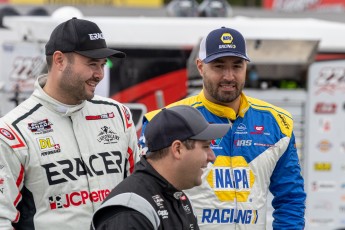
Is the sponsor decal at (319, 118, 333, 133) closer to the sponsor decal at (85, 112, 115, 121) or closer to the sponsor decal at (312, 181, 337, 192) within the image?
the sponsor decal at (312, 181, 337, 192)

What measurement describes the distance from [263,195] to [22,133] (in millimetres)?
1252

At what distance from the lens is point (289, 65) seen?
30.4ft

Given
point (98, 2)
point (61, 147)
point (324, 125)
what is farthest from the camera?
point (98, 2)

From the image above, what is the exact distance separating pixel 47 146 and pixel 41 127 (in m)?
0.09

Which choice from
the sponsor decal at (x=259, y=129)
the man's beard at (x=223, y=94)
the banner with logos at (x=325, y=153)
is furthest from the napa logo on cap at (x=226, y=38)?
the banner with logos at (x=325, y=153)

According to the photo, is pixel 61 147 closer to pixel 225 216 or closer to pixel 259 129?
pixel 225 216

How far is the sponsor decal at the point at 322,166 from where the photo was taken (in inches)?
367

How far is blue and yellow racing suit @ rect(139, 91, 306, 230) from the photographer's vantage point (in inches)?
168

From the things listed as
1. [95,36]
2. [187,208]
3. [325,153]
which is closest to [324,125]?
[325,153]

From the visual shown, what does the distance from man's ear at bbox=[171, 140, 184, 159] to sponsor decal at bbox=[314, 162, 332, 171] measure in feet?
21.2

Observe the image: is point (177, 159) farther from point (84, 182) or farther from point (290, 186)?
point (290, 186)

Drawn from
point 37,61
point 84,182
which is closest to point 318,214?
point 37,61

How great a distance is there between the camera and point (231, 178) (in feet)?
14.0

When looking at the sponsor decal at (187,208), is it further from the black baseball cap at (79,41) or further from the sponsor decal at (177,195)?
the black baseball cap at (79,41)
